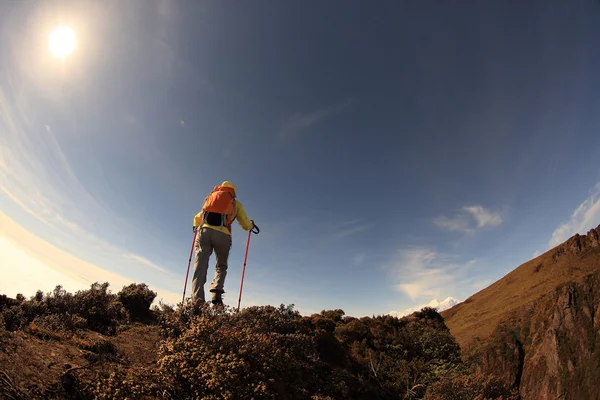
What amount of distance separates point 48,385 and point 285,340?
391cm

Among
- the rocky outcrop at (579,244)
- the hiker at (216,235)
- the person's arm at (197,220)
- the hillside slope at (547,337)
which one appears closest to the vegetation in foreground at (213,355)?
the hiker at (216,235)

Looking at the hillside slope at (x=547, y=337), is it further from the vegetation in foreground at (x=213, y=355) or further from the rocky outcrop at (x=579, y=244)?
the vegetation in foreground at (x=213, y=355)

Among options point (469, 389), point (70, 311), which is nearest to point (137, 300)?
point (70, 311)

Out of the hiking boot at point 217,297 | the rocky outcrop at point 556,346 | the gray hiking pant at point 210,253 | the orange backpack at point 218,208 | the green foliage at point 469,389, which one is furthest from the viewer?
the rocky outcrop at point 556,346

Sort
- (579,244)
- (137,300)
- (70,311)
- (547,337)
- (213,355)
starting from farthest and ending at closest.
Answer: (579,244) → (547,337) → (137,300) → (70,311) → (213,355)

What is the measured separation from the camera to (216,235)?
8.13 metres

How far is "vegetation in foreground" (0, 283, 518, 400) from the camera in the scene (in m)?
3.62

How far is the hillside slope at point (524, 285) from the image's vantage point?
135300 millimetres

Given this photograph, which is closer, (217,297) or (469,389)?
(469,389)

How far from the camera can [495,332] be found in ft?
403

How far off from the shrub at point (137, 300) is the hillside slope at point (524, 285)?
139215mm

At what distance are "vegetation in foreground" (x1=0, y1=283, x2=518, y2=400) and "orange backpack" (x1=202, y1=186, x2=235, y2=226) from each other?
2692mm

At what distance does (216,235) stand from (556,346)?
169 metres

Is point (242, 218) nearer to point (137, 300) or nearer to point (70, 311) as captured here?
point (137, 300)
